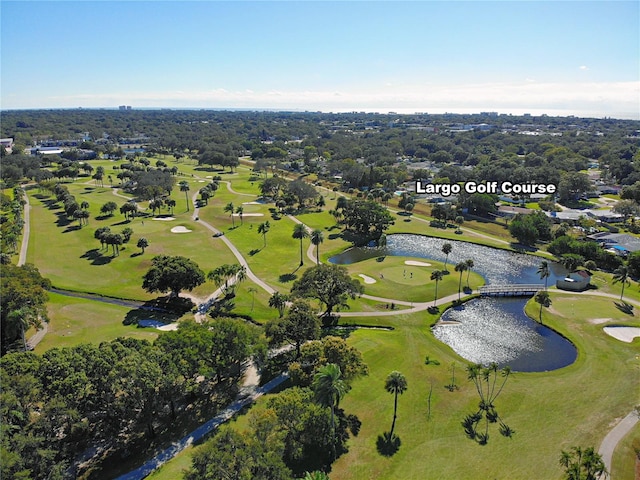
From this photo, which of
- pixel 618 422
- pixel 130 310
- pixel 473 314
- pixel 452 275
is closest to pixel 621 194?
pixel 452 275

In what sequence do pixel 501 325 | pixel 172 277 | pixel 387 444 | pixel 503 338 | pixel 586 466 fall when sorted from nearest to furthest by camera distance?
pixel 586 466 → pixel 387 444 → pixel 503 338 → pixel 501 325 → pixel 172 277

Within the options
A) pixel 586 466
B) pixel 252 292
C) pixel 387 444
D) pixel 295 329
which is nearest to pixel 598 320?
pixel 586 466

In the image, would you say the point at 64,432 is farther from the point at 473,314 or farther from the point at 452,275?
the point at 452,275

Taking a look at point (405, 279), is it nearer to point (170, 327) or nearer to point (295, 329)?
point (295, 329)

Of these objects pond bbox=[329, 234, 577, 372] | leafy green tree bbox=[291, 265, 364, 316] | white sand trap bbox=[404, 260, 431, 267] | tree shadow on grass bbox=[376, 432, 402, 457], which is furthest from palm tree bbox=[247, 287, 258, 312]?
white sand trap bbox=[404, 260, 431, 267]

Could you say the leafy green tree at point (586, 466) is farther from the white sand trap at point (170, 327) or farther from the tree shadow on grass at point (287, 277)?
the tree shadow on grass at point (287, 277)

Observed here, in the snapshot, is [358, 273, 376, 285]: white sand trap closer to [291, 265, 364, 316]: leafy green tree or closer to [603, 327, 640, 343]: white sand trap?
[291, 265, 364, 316]: leafy green tree
